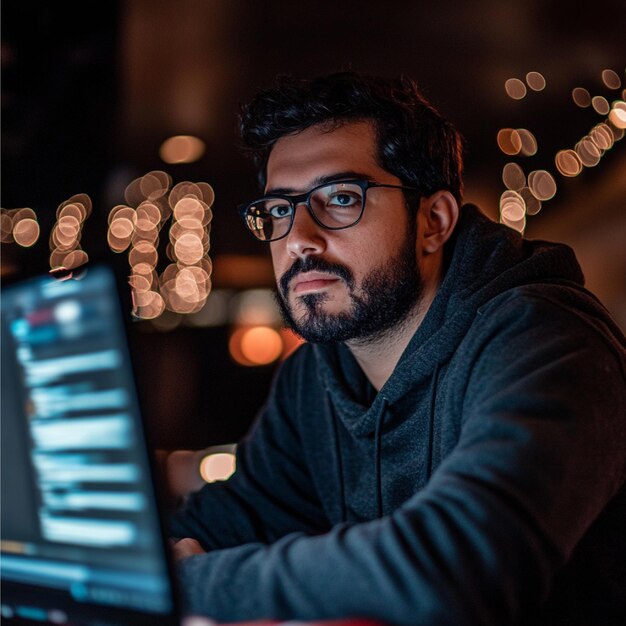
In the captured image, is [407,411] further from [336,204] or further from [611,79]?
[611,79]

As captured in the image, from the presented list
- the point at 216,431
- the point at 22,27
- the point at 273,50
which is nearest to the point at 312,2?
the point at 273,50

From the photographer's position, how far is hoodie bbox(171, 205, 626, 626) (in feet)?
2.56

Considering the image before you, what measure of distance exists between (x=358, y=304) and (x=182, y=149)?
19.1 ft

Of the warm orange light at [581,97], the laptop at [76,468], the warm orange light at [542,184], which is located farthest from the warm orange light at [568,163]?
the laptop at [76,468]

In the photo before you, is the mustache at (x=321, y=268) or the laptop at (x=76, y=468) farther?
the mustache at (x=321, y=268)

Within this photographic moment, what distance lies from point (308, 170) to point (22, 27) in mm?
1705

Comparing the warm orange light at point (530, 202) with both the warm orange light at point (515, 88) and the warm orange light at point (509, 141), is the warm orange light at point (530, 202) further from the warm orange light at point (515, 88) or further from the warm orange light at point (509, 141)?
the warm orange light at point (515, 88)

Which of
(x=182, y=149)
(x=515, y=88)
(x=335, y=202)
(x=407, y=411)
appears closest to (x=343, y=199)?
(x=335, y=202)

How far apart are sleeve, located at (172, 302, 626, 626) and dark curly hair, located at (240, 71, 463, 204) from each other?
2.40ft

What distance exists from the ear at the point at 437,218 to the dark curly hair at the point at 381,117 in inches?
1.1

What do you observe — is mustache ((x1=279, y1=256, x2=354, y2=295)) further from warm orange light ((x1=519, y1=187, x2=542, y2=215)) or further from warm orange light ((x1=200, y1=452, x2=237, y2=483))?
warm orange light ((x1=519, y1=187, x2=542, y2=215))

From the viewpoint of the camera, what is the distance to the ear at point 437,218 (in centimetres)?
Answer: 165

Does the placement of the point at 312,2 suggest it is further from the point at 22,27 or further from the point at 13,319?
the point at 13,319

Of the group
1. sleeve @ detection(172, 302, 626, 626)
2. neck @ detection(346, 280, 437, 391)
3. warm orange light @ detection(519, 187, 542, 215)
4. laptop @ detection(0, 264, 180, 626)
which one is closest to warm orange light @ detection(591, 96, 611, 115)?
warm orange light @ detection(519, 187, 542, 215)
